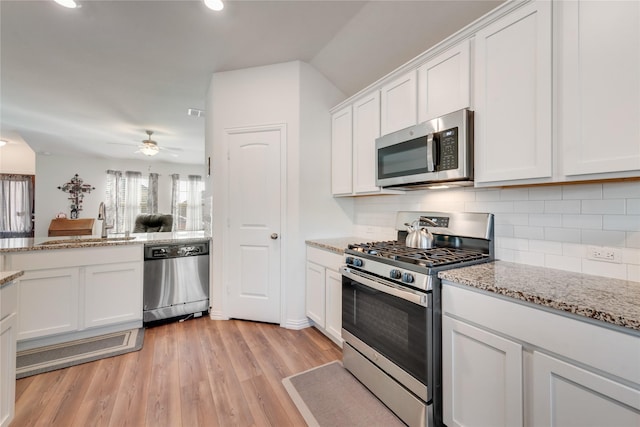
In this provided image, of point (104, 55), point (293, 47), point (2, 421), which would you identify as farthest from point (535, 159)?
point (104, 55)

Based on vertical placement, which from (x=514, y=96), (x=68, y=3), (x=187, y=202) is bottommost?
(x=187, y=202)

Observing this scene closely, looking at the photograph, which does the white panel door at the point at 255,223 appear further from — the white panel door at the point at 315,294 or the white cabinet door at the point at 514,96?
the white cabinet door at the point at 514,96

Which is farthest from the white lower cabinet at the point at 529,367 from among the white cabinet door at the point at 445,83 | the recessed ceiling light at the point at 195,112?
the recessed ceiling light at the point at 195,112

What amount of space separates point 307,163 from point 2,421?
102 inches

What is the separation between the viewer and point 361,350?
1.87m

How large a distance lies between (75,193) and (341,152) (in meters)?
7.46

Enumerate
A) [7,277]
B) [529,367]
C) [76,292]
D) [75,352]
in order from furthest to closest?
[76,292] < [75,352] < [7,277] < [529,367]

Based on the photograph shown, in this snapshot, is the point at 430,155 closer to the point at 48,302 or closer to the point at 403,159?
the point at 403,159

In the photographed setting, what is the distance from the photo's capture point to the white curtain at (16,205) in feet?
20.6

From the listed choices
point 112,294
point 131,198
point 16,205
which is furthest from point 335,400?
point 16,205

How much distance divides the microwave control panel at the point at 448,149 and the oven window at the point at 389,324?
2.85 ft

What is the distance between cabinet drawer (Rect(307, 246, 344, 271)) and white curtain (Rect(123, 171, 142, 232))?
21.3 ft

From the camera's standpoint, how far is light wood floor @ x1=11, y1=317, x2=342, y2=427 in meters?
1.59

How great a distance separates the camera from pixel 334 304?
7.66 ft
